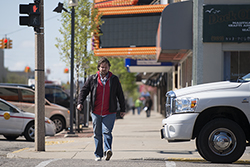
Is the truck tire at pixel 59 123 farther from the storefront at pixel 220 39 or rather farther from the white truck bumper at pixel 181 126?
the white truck bumper at pixel 181 126

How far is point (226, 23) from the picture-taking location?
→ 13.0 meters

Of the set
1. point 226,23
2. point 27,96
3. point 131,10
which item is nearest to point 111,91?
point 226,23

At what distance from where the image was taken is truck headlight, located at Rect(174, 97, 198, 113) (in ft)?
24.6

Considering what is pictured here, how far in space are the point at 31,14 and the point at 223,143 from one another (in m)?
4.84

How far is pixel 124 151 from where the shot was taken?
1002cm

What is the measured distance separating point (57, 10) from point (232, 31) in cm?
632

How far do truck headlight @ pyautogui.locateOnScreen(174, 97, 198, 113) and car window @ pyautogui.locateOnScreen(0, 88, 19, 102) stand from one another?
1019 cm

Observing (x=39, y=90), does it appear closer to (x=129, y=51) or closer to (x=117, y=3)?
(x=129, y=51)

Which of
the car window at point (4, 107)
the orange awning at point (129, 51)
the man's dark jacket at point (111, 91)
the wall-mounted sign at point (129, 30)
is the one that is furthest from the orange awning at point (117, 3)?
the man's dark jacket at point (111, 91)

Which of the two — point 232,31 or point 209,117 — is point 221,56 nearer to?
point 232,31

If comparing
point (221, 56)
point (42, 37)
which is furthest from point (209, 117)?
point (221, 56)

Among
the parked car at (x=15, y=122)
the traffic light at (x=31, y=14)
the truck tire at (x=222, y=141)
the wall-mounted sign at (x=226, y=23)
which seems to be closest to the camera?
the truck tire at (x=222, y=141)

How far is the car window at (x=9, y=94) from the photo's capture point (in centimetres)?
1636

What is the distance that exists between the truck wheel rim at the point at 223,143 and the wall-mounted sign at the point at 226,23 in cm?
616
